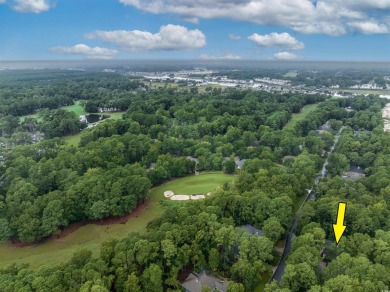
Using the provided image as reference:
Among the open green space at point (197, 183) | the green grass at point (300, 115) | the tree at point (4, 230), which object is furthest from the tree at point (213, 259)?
the green grass at point (300, 115)

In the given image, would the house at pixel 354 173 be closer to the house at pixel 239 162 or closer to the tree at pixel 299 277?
the house at pixel 239 162

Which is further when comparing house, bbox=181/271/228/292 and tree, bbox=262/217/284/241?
tree, bbox=262/217/284/241

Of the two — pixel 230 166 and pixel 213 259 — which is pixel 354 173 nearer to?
Result: pixel 230 166

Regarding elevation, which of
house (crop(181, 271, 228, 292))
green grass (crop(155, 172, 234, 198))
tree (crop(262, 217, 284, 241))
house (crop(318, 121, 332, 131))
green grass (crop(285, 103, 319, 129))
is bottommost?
house (crop(181, 271, 228, 292))

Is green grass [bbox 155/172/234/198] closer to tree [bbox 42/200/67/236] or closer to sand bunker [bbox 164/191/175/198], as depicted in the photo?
sand bunker [bbox 164/191/175/198]

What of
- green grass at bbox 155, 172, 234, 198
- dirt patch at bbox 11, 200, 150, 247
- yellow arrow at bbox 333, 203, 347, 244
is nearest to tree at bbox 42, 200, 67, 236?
dirt patch at bbox 11, 200, 150, 247

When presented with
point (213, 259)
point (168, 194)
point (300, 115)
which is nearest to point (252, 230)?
point (213, 259)

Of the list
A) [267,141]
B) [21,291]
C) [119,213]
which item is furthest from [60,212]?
[267,141]
